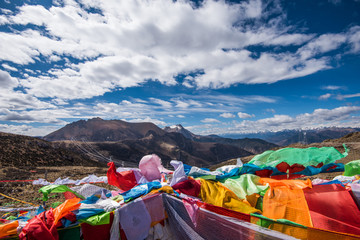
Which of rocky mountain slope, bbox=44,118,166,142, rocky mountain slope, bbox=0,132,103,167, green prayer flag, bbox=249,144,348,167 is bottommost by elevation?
rocky mountain slope, bbox=0,132,103,167

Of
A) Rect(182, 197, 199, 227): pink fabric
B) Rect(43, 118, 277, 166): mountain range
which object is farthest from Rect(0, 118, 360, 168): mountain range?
Rect(182, 197, 199, 227): pink fabric

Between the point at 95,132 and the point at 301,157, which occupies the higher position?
the point at 95,132

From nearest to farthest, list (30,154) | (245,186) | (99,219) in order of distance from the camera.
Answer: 1. (99,219)
2. (245,186)
3. (30,154)

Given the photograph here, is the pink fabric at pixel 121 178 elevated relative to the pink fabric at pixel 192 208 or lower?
elevated

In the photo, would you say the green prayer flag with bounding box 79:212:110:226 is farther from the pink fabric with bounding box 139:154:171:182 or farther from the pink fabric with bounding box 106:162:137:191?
the pink fabric with bounding box 139:154:171:182

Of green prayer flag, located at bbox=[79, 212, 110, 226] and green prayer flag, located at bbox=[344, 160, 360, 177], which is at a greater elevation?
green prayer flag, located at bbox=[344, 160, 360, 177]

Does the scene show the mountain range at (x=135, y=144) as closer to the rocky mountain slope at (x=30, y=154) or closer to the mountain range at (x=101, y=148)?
the mountain range at (x=101, y=148)

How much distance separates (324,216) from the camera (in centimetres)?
287

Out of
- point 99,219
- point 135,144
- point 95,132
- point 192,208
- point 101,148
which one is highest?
point 95,132

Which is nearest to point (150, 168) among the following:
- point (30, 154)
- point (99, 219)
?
point (99, 219)

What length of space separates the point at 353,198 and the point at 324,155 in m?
2.99

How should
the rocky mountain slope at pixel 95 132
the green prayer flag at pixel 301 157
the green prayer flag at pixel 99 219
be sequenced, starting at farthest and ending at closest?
the rocky mountain slope at pixel 95 132
the green prayer flag at pixel 301 157
the green prayer flag at pixel 99 219

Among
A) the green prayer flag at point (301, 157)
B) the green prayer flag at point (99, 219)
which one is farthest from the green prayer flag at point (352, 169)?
the green prayer flag at point (99, 219)

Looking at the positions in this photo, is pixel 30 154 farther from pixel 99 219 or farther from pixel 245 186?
pixel 245 186
